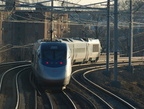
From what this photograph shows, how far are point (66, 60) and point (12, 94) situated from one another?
3213 mm

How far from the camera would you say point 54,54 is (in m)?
14.3

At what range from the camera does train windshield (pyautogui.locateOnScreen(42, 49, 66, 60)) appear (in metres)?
14.1

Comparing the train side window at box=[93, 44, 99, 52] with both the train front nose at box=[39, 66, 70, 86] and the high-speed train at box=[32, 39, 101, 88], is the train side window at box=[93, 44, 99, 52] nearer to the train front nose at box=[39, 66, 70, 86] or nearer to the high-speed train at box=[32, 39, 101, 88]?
the high-speed train at box=[32, 39, 101, 88]

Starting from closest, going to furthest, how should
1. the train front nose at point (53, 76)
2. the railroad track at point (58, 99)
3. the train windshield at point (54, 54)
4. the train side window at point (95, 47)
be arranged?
the railroad track at point (58, 99) < the train front nose at point (53, 76) < the train windshield at point (54, 54) < the train side window at point (95, 47)

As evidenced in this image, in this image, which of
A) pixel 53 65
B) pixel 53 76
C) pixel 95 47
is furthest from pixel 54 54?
pixel 95 47

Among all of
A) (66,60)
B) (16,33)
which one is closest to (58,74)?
(66,60)

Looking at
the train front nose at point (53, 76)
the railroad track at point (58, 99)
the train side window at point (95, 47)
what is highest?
the train side window at point (95, 47)

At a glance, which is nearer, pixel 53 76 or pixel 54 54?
pixel 53 76

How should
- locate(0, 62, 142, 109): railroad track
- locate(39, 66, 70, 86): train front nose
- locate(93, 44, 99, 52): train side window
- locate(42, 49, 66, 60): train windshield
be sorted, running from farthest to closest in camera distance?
locate(93, 44, 99, 52): train side window → locate(42, 49, 66, 60): train windshield → locate(39, 66, 70, 86): train front nose → locate(0, 62, 142, 109): railroad track

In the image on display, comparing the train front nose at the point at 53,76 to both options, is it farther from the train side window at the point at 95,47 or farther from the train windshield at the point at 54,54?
the train side window at the point at 95,47

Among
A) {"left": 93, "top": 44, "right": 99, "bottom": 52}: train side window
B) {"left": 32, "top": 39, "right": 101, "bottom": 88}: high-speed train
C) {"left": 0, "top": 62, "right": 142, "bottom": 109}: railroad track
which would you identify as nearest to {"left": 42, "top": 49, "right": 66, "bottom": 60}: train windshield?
{"left": 32, "top": 39, "right": 101, "bottom": 88}: high-speed train

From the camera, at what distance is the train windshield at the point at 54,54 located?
14117 millimetres

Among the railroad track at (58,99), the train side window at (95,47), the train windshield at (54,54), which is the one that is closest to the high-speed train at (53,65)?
the train windshield at (54,54)

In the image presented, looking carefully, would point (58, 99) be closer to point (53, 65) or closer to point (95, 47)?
point (53, 65)
